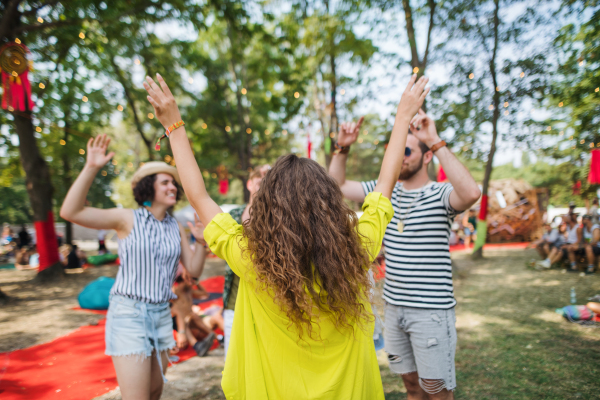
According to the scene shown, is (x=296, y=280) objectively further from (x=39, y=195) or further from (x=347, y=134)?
(x=39, y=195)

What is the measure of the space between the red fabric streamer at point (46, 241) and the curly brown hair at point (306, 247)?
A: 9732 mm

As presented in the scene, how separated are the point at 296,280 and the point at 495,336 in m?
4.47

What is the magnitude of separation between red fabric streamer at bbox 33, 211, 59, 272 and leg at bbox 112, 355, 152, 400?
8.59m

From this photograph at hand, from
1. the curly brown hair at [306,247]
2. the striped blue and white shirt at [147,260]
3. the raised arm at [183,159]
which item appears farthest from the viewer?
the striped blue and white shirt at [147,260]

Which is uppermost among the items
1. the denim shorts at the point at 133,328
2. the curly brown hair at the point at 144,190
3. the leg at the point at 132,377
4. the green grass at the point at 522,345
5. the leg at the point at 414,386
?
the curly brown hair at the point at 144,190

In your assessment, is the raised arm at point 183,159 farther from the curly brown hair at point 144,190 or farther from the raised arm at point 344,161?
the curly brown hair at point 144,190

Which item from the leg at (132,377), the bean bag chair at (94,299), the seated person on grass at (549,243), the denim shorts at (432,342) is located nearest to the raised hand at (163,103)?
the leg at (132,377)

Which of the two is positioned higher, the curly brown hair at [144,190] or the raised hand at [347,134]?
the raised hand at [347,134]

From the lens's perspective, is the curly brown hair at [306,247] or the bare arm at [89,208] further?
the bare arm at [89,208]

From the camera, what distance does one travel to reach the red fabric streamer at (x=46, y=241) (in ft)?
28.8

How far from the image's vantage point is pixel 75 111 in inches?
544

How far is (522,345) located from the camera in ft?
13.6

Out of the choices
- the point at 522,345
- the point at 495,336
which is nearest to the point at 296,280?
the point at 522,345

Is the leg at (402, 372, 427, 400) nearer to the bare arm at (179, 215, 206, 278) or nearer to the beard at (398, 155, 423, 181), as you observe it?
the beard at (398, 155, 423, 181)
